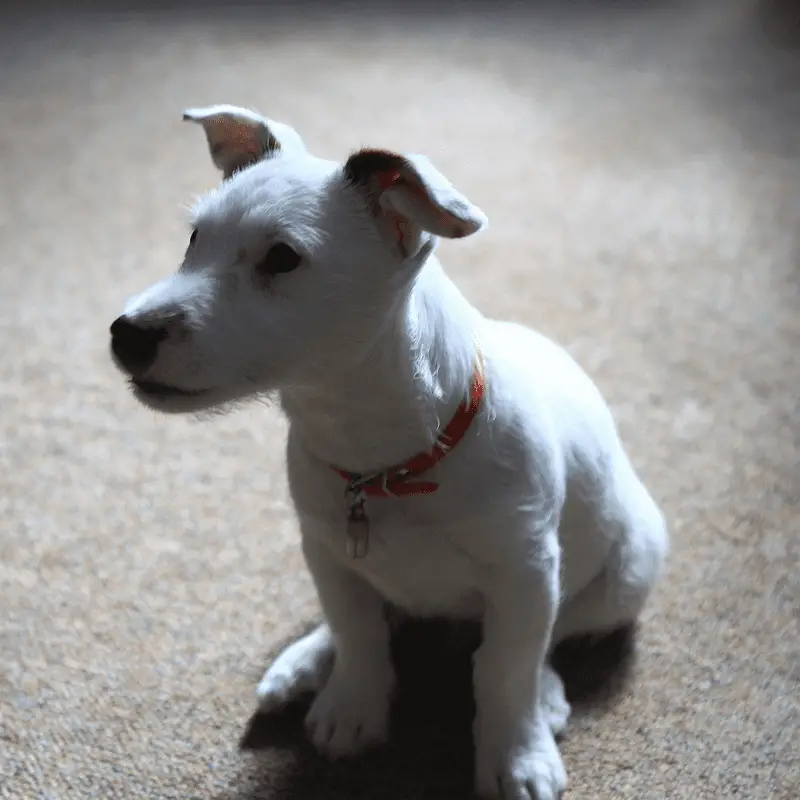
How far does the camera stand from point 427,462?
102cm

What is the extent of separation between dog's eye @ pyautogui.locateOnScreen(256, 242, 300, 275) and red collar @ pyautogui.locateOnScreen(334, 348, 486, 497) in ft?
0.81

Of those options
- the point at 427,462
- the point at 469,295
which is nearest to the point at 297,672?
the point at 427,462

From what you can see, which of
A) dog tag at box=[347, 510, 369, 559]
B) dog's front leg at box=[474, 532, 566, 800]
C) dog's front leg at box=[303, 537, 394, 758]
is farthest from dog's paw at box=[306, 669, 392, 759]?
dog tag at box=[347, 510, 369, 559]

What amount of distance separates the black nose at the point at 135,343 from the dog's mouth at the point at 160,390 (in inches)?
0.7

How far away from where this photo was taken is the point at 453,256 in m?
2.22

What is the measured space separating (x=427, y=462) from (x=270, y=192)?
1.03 ft

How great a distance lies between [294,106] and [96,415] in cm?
144

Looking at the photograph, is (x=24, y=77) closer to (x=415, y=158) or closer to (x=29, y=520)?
(x=29, y=520)

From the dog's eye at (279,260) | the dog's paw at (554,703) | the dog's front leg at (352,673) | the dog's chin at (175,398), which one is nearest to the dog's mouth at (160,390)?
the dog's chin at (175,398)

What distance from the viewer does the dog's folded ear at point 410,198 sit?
2.76 ft

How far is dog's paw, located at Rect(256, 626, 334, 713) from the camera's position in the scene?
4.32ft

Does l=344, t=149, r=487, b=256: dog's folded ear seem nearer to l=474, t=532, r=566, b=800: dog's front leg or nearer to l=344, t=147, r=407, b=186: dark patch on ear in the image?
l=344, t=147, r=407, b=186: dark patch on ear

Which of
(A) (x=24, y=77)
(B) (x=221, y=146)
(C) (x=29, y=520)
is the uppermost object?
(B) (x=221, y=146)

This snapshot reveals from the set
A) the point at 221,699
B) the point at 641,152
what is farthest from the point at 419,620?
the point at 641,152
